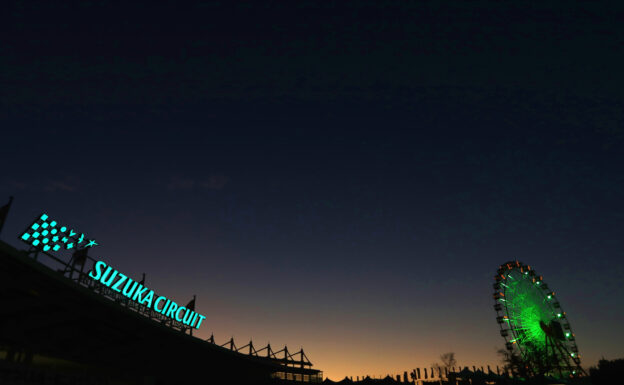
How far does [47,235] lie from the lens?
27516 mm

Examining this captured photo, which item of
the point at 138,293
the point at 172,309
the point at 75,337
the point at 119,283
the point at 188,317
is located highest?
the point at 119,283

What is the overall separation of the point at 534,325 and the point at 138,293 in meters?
52.6

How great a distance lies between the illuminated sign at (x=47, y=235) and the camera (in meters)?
26.9

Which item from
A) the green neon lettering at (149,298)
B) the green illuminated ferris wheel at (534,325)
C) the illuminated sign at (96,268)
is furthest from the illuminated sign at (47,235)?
the green illuminated ferris wheel at (534,325)

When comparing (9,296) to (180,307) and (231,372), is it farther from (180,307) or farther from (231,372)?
(231,372)

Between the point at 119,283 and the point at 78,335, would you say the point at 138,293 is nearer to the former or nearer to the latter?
the point at 119,283

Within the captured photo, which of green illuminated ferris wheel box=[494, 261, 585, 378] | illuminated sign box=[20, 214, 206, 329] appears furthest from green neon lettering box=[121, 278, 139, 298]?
green illuminated ferris wheel box=[494, 261, 585, 378]

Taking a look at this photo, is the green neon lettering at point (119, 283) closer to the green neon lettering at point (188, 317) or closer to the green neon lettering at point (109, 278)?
the green neon lettering at point (109, 278)

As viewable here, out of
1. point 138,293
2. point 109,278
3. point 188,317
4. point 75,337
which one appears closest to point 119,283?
point 109,278

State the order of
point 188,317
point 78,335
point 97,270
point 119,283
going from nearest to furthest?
point 78,335, point 97,270, point 119,283, point 188,317

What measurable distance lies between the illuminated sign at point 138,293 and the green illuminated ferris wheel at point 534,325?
4082cm

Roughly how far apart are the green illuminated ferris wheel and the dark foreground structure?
3992cm

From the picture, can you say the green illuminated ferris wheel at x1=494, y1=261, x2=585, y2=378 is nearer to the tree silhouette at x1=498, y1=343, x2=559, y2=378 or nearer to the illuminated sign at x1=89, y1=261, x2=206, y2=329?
the tree silhouette at x1=498, y1=343, x2=559, y2=378

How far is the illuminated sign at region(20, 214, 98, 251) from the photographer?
2689 centimetres
